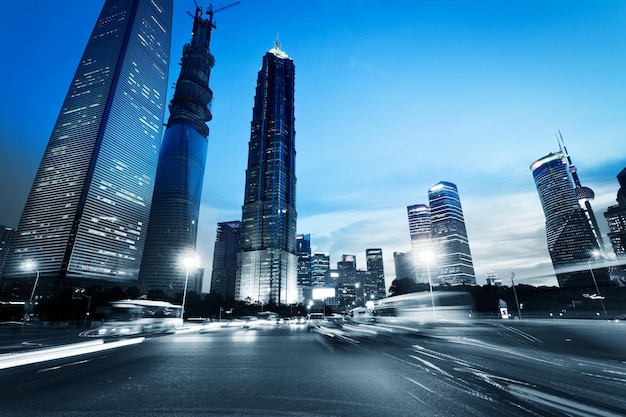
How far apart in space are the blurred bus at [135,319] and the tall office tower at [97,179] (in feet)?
525

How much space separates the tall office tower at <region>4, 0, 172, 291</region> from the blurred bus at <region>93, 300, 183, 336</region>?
160160 mm

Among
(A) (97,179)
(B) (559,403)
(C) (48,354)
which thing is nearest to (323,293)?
(C) (48,354)

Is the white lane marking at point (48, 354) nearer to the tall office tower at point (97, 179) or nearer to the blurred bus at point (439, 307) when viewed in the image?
the blurred bus at point (439, 307)

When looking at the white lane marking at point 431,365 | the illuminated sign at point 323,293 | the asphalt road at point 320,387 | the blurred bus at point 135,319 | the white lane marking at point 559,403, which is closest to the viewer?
the white lane marking at point 559,403

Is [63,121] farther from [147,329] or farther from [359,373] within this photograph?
[359,373]

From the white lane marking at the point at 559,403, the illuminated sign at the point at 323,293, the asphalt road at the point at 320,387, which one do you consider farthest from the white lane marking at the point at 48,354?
the illuminated sign at the point at 323,293

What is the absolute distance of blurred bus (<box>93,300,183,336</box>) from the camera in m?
26.2

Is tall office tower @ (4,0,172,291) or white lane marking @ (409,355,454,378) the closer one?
white lane marking @ (409,355,454,378)

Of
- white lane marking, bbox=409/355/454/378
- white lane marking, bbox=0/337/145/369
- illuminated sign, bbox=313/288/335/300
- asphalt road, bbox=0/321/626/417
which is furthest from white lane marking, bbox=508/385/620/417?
illuminated sign, bbox=313/288/335/300

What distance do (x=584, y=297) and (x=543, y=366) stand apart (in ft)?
343

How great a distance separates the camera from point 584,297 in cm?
8388

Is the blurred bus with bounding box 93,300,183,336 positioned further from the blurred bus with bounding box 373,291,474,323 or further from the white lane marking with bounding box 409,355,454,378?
the blurred bus with bounding box 373,291,474,323

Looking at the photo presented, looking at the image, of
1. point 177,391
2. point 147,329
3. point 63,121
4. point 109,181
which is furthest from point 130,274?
point 177,391

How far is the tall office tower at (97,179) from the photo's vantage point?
6201 inches
